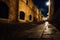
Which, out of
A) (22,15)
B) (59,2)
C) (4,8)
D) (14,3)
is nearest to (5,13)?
(4,8)

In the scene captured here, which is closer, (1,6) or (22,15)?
(1,6)

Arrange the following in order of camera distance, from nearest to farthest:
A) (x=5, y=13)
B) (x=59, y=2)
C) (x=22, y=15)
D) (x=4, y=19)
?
(x=59, y=2), (x=4, y=19), (x=5, y=13), (x=22, y=15)

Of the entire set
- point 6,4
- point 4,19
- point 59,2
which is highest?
point 6,4

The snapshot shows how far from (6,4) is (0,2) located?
2.09 ft

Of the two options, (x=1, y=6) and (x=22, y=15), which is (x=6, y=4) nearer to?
(x=1, y=6)

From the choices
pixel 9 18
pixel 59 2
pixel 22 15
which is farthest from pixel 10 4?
pixel 59 2

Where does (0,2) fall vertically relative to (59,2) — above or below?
above

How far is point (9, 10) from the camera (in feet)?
41.6

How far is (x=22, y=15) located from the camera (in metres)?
17.2

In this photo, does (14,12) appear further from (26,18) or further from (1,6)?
(26,18)

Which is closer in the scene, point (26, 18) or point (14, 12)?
point (14, 12)

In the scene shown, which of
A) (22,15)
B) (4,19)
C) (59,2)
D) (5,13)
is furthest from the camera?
(22,15)

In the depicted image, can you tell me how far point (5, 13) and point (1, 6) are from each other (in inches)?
32.1

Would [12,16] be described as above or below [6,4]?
below
